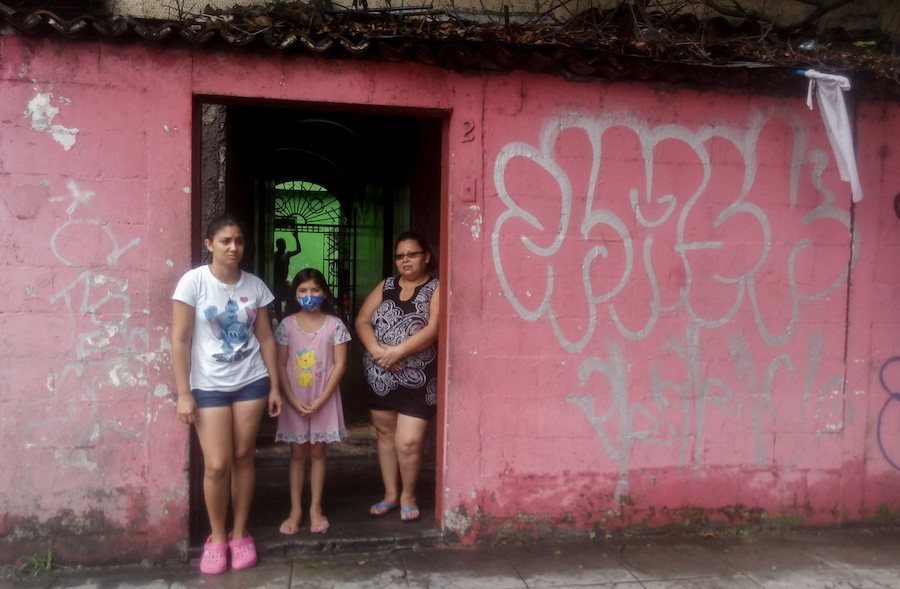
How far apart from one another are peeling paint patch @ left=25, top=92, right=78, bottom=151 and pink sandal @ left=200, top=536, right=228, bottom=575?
2.35 m

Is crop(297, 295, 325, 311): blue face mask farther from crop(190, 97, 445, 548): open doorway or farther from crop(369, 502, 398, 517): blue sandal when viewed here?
crop(369, 502, 398, 517): blue sandal

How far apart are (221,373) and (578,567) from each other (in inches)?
90.2

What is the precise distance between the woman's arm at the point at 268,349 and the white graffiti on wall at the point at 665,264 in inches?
56.0

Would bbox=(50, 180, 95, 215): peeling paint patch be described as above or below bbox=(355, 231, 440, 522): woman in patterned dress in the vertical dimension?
above

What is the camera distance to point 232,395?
3.79m

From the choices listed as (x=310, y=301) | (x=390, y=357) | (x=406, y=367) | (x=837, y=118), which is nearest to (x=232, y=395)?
(x=310, y=301)

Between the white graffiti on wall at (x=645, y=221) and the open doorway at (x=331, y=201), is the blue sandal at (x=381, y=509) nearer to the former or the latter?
the open doorway at (x=331, y=201)

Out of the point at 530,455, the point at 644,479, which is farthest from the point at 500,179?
the point at 644,479

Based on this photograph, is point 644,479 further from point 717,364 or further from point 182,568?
point 182,568

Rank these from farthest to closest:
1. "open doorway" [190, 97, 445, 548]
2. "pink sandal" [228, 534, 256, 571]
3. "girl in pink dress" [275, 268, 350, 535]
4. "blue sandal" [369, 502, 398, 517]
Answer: "blue sandal" [369, 502, 398, 517] < "open doorway" [190, 97, 445, 548] < "girl in pink dress" [275, 268, 350, 535] < "pink sandal" [228, 534, 256, 571]

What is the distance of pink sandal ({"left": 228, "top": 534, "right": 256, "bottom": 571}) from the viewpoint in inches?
153

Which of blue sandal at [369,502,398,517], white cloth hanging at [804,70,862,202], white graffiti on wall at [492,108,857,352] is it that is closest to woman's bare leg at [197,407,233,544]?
blue sandal at [369,502,398,517]

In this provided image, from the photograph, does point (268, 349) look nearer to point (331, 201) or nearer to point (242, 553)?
point (242, 553)

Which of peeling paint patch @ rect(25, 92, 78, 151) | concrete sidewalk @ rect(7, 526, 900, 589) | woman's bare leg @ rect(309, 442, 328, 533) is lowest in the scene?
concrete sidewalk @ rect(7, 526, 900, 589)
